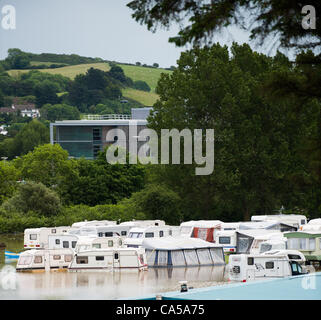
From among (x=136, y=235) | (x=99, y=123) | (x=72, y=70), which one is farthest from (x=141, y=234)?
(x=72, y=70)

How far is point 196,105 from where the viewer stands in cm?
4362

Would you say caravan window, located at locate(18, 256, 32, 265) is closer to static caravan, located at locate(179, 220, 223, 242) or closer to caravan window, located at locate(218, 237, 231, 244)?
caravan window, located at locate(218, 237, 231, 244)

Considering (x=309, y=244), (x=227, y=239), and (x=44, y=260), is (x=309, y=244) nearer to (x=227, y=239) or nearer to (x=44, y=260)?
(x=227, y=239)

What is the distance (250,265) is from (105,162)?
84.4 ft

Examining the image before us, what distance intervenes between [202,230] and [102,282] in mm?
10737

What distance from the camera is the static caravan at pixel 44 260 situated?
90.3ft

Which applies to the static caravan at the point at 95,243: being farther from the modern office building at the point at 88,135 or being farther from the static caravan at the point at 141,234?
the modern office building at the point at 88,135

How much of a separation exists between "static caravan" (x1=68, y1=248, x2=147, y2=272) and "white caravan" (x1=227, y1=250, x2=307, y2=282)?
14.8 ft

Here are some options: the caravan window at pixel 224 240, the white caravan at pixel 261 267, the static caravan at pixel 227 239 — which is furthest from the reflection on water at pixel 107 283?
the caravan window at pixel 224 240

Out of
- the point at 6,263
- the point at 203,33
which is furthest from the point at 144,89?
the point at 203,33

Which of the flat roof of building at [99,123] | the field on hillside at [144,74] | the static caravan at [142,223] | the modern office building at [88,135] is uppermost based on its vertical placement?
the field on hillside at [144,74]

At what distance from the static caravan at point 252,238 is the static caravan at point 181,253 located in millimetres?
1827
